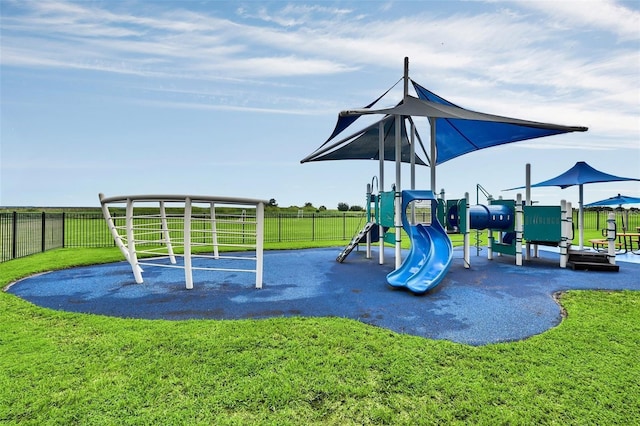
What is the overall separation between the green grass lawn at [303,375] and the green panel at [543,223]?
5.89m

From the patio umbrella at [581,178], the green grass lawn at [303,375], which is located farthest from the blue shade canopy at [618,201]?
the green grass lawn at [303,375]

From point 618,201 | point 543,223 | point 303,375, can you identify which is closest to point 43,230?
point 303,375

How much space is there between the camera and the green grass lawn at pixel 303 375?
239 cm

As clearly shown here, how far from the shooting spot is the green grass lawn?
7.83ft

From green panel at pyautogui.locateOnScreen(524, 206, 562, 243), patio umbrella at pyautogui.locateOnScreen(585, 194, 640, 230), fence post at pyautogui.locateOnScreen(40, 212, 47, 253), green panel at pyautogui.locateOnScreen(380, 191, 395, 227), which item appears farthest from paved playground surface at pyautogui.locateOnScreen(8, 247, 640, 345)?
patio umbrella at pyautogui.locateOnScreen(585, 194, 640, 230)

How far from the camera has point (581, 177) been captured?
12133mm

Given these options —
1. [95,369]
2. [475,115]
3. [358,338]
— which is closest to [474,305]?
[358,338]

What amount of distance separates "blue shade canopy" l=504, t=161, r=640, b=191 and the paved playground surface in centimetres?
390

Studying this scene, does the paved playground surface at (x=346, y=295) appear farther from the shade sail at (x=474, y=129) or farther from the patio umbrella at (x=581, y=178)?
the patio umbrella at (x=581, y=178)

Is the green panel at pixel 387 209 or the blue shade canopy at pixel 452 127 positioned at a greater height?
the blue shade canopy at pixel 452 127

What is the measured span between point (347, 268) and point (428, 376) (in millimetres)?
5932

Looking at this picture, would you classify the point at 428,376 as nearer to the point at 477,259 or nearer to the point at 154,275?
the point at 154,275

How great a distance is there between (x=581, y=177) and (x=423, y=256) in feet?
29.7

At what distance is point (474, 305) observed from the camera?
5270mm
